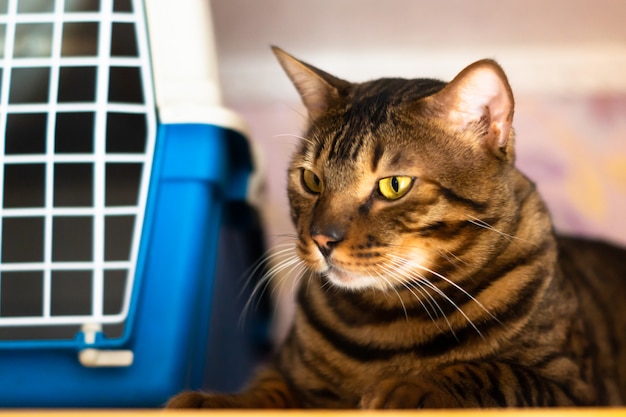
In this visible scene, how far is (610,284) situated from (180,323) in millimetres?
903

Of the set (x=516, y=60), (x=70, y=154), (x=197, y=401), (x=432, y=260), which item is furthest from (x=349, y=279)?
(x=516, y=60)

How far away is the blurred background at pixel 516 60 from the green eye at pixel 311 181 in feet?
1.46

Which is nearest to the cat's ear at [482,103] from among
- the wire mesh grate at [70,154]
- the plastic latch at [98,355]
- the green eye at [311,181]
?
the green eye at [311,181]

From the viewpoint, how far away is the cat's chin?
98 cm

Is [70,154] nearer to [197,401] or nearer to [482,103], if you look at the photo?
[197,401]

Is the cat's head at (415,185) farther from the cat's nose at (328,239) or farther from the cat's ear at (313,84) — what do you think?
the cat's ear at (313,84)

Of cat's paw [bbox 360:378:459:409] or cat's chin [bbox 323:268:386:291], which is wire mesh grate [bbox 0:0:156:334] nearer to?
cat's chin [bbox 323:268:386:291]

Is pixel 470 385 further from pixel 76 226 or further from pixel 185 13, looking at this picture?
pixel 76 226

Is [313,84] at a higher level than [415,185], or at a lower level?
higher

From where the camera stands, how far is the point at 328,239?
0.95 m

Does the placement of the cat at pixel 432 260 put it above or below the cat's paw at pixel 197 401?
above

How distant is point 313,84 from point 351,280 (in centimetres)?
38

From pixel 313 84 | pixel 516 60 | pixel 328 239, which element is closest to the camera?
pixel 328 239

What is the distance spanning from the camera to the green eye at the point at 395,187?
97cm
